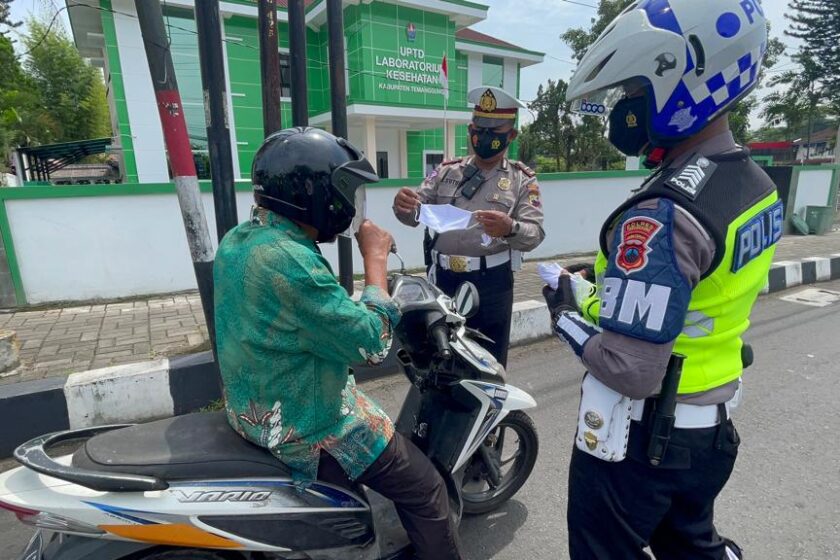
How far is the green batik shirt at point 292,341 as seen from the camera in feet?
Answer: 4.25

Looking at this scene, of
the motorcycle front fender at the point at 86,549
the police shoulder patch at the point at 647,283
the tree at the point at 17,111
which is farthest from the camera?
the tree at the point at 17,111

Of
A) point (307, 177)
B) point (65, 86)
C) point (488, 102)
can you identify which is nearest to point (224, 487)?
point (307, 177)

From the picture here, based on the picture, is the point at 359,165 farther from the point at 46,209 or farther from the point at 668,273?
the point at 46,209

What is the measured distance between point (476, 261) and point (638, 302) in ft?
5.45

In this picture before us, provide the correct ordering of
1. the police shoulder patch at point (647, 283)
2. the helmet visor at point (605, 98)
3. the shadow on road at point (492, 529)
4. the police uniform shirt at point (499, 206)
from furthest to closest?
the police uniform shirt at point (499, 206) → the shadow on road at point (492, 529) → the helmet visor at point (605, 98) → the police shoulder patch at point (647, 283)

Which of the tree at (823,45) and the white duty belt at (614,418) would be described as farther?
the tree at (823,45)

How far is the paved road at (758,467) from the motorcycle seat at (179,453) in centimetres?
114

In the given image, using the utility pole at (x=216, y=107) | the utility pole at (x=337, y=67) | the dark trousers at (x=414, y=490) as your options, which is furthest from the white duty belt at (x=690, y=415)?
the utility pole at (x=216, y=107)

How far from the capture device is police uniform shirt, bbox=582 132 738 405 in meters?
1.08

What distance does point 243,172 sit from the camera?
14.2m

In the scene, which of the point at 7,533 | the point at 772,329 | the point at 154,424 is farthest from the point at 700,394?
the point at 772,329

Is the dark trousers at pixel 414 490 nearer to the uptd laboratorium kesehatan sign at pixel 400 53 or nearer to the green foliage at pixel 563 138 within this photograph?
the uptd laboratorium kesehatan sign at pixel 400 53

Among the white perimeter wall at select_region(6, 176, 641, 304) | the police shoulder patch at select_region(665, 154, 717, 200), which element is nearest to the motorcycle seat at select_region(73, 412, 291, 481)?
the police shoulder patch at select_region(665, 154, 717, 200)

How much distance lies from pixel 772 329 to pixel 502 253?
13.3 feet
